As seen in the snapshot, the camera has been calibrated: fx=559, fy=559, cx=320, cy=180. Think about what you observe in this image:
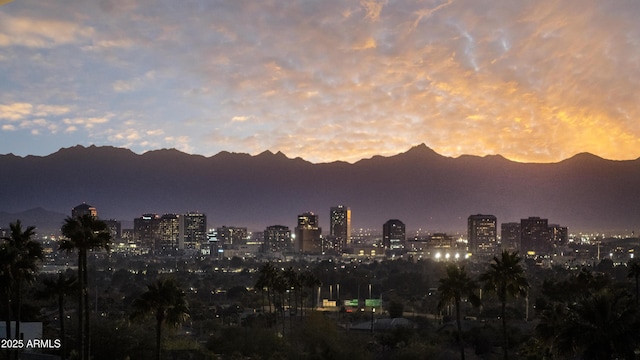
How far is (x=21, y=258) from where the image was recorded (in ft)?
81.5

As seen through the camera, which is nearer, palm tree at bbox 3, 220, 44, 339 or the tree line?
the tree line

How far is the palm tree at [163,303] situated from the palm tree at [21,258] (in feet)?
17.6

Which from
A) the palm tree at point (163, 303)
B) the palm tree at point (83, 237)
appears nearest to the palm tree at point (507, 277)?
the palm tree at point (163, 303)

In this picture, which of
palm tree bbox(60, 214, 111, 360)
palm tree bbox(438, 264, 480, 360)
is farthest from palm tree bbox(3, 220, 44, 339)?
palm tree bbox(438, 264, 480, 360)

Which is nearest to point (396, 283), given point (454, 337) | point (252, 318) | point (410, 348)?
point (252, 318)

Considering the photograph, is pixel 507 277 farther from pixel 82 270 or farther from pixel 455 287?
pixel 82 270

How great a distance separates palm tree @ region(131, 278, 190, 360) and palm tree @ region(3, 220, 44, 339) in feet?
17.6

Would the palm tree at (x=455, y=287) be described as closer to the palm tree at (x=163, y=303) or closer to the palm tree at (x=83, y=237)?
the palm tree at (x=163, y=303)

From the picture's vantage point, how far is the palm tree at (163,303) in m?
23.6

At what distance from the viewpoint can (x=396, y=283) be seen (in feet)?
361

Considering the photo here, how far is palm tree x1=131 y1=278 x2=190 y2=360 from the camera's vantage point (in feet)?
77.4

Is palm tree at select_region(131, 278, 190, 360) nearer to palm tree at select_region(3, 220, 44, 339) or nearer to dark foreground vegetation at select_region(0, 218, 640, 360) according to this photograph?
dark foreground vegetation at select_region(0, 218, 640, 360)

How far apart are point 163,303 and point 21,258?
22.8ft

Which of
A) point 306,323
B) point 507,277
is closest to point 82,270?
point 507,277
